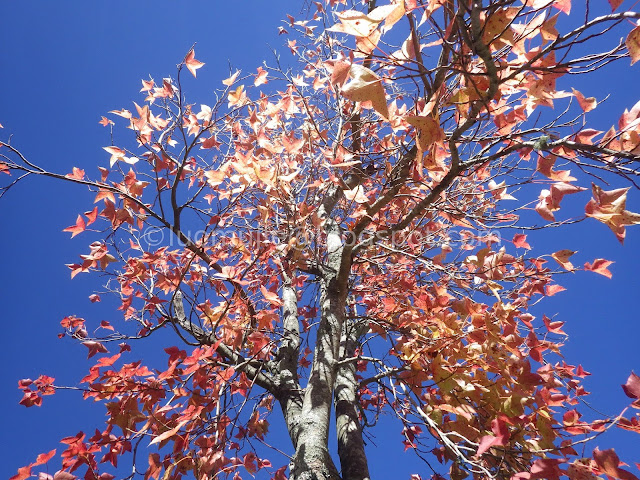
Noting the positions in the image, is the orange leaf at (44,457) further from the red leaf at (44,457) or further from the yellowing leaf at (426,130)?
the yellowing leaf at (426,130)

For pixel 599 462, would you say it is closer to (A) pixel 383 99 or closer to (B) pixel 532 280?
(B) pixel 532 280

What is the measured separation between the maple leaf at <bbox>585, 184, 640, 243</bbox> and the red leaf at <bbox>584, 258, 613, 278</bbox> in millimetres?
619

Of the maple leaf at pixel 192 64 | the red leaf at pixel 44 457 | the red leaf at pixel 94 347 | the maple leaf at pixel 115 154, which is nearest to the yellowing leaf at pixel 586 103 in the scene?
the maple leaf at pixel 192 64

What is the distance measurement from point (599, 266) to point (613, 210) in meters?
0.72

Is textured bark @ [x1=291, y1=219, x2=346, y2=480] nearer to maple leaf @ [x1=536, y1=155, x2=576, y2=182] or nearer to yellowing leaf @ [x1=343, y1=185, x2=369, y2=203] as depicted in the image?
yellowing leaf @ [x1=343, y1=185, x2=369, y2=203]

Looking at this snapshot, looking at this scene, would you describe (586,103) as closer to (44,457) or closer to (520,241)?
(520,241)

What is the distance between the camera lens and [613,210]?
128 cm

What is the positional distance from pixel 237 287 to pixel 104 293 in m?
1.43

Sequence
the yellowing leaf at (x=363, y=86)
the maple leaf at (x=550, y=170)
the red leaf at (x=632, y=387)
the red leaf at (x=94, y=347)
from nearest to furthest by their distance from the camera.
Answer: the yellowing leaf at (x=363, y=86) < the red leaf at (x=632, y=387) < the maple leaf at (x=550, y=170) < the red leaf at (x=94, y=347)

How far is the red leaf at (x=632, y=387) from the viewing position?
133cm

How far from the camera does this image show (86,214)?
2.14 metres

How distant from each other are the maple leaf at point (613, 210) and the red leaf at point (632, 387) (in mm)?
499

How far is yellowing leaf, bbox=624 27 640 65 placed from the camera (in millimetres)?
1141

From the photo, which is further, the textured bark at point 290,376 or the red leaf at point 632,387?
the textured bark at point 290,376
